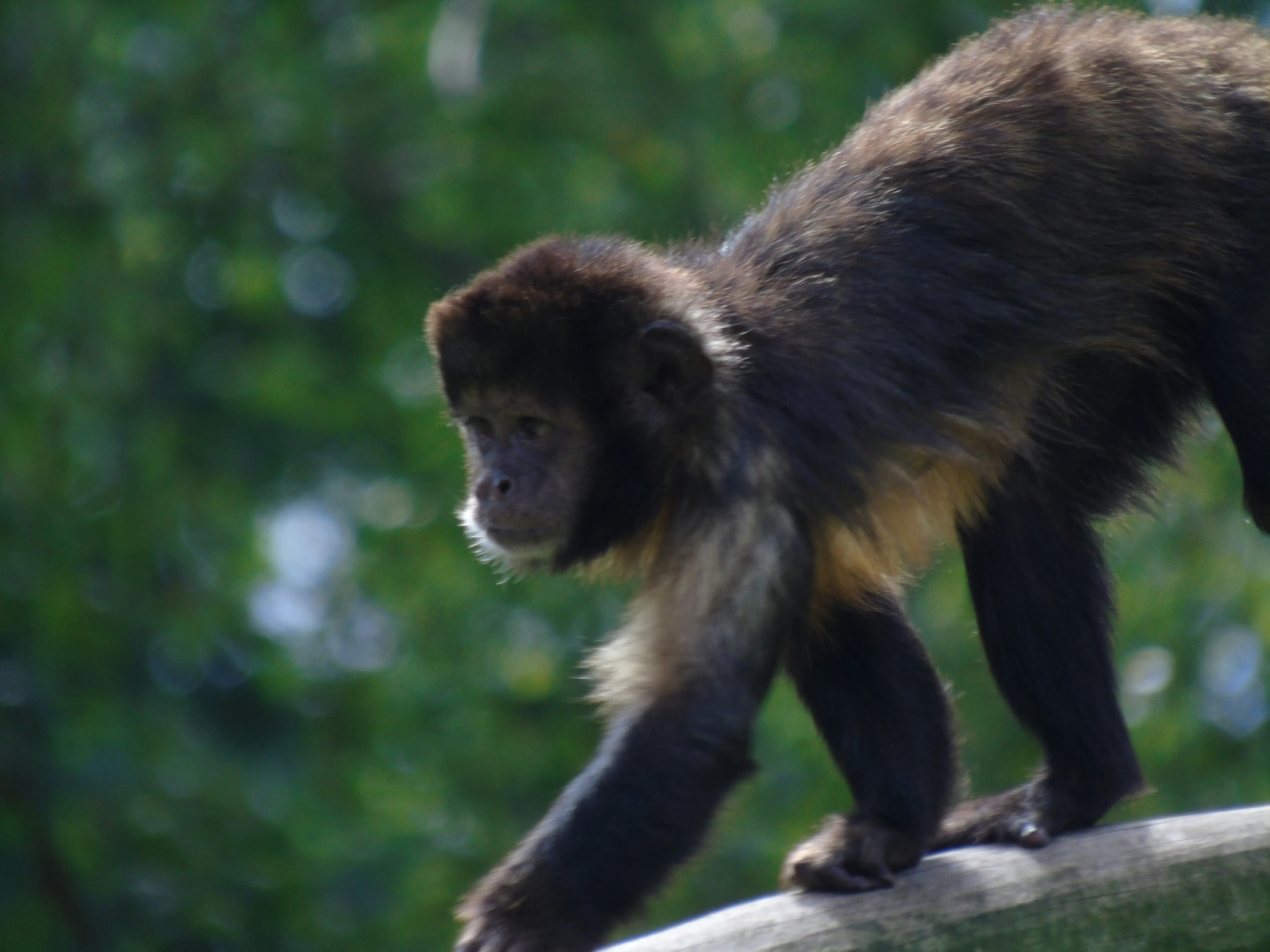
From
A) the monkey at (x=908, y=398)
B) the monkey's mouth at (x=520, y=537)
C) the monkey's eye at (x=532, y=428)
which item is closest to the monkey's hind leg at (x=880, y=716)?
the monkey at (x=908, y=398)

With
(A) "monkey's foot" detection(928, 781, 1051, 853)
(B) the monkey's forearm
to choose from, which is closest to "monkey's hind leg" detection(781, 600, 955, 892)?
(A) "monkey's foot" detection(928, 781, 1051, 853)

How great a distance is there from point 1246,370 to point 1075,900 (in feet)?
5.56

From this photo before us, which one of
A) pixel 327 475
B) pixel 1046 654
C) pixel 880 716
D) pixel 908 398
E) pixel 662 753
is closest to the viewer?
pixel 662 753

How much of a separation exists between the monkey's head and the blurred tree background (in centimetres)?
602

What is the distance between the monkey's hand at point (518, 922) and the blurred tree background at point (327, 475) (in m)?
6.88

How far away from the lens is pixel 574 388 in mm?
5172

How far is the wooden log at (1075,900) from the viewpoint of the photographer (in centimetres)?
457

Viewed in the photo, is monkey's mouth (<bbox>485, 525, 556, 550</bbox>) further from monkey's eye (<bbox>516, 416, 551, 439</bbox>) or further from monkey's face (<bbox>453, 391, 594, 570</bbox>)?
monkey's eye (<bbox>516, 416, 551, 439</bbox>)

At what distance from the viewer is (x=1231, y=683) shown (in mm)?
10555

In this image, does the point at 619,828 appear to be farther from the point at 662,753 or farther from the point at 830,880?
the point at 830,880

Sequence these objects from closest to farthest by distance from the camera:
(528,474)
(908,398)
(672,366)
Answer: (672,366) < (908,398) < (528,474)

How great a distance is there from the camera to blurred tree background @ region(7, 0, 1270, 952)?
11.5 m

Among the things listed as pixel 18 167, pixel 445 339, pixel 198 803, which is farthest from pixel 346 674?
pixel 445 339

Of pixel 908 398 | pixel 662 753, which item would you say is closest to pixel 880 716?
pixel 908 398
